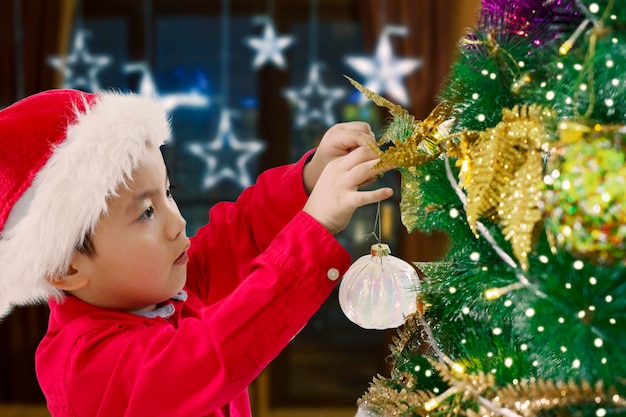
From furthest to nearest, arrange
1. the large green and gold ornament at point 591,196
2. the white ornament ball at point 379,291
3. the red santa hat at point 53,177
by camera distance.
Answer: the red santa hat at point 53,177
the white ornament ball at point 379,291
the large green and gold ornament at point 591,196

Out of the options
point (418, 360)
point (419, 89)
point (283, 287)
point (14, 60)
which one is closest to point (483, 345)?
point (418, 360)

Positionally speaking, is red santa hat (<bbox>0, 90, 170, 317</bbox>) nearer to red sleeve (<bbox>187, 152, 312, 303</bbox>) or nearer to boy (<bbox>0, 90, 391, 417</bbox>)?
boy (<bbox>0, 90, 391, 417</bbox>)

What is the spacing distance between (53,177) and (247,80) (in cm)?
296

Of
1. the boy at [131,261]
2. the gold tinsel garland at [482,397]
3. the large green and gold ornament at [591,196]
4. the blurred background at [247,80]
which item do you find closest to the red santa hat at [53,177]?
the boy at [131,261]

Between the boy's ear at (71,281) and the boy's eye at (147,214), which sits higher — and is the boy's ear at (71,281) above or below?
below

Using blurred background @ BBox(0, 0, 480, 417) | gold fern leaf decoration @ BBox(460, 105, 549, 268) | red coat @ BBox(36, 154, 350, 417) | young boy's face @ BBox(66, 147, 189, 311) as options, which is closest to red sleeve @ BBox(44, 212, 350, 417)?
red coat @ BBox(36, 154, 350, 417)

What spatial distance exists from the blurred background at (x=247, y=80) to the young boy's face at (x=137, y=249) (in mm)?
2782

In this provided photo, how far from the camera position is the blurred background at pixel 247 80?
3684 millimetres

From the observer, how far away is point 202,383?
795 mm

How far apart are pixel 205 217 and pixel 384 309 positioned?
3.13 metres

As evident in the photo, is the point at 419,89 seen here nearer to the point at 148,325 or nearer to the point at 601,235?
the point at 148,325

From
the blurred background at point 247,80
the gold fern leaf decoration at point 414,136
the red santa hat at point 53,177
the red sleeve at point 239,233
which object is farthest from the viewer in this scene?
the blurred background at point 247,80

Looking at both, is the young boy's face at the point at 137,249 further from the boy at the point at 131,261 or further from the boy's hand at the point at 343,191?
the boy's hand at the point at 343,191

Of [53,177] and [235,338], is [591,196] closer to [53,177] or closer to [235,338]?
[235,338]
